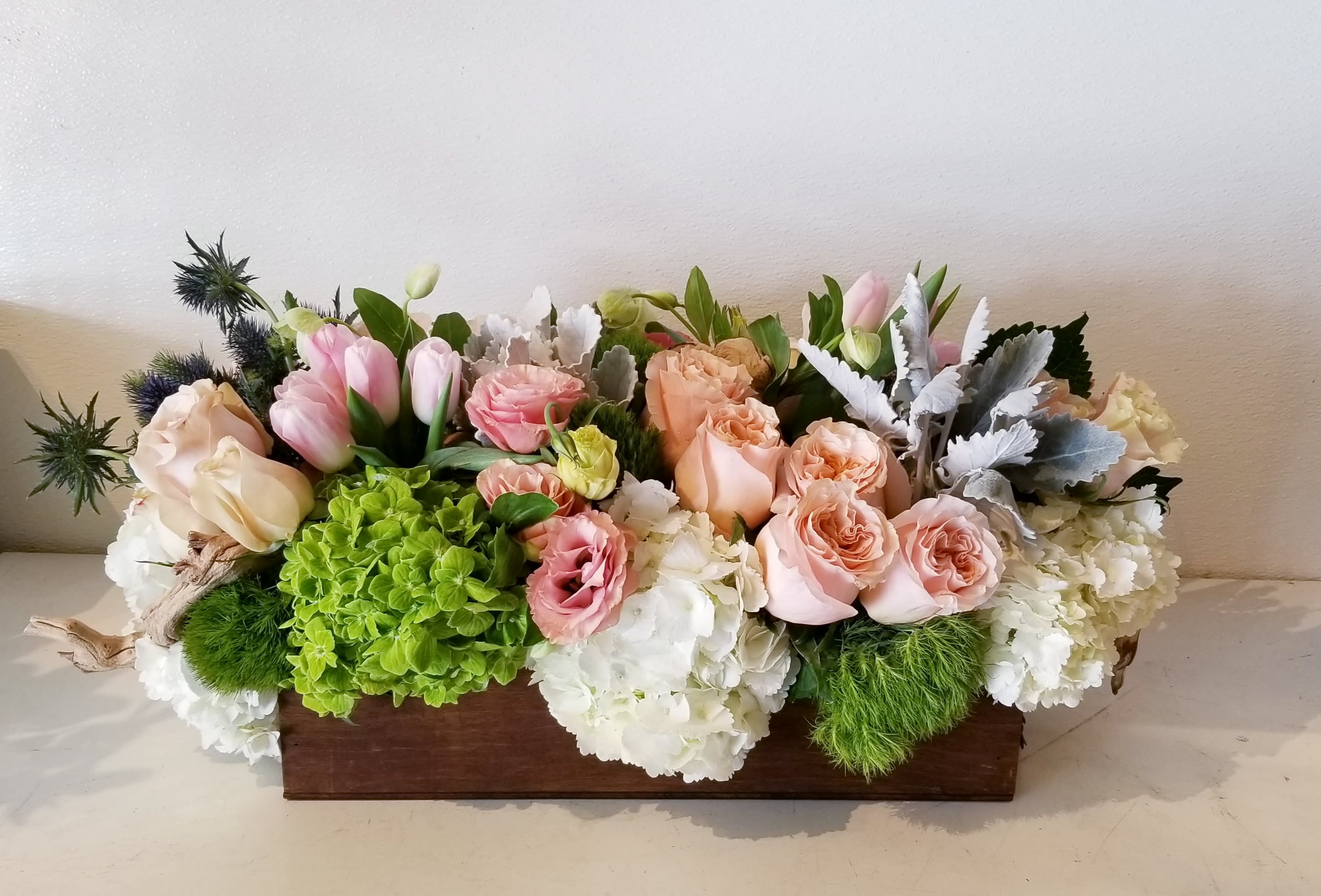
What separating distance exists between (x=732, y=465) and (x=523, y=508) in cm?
14

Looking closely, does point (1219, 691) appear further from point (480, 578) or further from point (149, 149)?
point (149, 149)

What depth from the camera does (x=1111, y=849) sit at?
24.3 inches

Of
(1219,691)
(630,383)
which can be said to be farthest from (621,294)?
(1219,691)

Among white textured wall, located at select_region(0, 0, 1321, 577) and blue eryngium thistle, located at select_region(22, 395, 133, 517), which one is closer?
blue eryngium thistle, located at select_region(22, 395, 133, 517)

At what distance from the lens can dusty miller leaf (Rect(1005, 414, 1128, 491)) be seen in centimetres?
56

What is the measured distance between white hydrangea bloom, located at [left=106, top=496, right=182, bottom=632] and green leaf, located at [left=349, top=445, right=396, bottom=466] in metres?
0.17

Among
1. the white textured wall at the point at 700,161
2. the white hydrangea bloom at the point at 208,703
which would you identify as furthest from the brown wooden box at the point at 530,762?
the white textured wall at the point at 700,161

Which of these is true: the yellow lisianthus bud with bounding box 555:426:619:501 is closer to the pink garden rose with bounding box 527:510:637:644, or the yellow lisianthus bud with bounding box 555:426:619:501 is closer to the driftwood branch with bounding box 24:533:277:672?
the pink garden rose with bounding box 527:510:637:644

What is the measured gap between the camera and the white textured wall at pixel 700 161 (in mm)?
791

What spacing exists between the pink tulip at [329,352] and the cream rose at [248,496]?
0.07 m

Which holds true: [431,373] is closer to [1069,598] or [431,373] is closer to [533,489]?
[533,489]

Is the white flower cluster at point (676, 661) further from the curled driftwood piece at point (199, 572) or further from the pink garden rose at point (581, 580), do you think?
the curled driftwood piece at point (199, 572)

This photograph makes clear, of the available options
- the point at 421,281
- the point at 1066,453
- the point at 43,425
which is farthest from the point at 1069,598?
the point at 43,425

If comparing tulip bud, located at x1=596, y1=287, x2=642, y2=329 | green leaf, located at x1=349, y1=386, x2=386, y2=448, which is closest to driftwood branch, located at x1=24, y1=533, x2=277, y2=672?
green leaf, located at x1=349, y1=386, x2=386, y2=448
